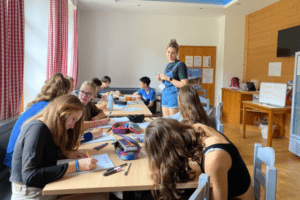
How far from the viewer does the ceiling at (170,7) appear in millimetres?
5379

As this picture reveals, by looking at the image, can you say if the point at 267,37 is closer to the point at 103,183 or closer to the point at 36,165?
the point at 103,183

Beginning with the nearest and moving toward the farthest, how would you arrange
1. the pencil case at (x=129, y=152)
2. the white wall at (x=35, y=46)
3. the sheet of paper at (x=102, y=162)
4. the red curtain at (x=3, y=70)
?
the sheet of paper at (x=102, y=162), the pencil case at (x=129, y=152), the red curtain at (x=3, y=70), the white wall at (x=35, y=46)

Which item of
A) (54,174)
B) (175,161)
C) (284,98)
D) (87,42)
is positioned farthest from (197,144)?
(87,42)

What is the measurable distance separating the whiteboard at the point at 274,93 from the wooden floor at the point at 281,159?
80 cm

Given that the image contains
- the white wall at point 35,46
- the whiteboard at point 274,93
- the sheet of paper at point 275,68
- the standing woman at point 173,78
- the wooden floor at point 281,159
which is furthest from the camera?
the sheet of paper at point 275,68

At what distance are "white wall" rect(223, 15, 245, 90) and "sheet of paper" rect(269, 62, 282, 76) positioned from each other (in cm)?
126

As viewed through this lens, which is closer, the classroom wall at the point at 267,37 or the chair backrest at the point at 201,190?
the chair backrest at the point at 201,190

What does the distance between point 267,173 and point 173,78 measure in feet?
6.89

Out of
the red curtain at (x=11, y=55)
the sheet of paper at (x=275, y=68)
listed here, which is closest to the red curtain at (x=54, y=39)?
the red curtain at (x=11, y=55)

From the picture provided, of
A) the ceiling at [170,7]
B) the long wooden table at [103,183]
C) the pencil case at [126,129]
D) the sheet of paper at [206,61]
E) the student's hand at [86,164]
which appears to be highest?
the ceiling at [170,7]

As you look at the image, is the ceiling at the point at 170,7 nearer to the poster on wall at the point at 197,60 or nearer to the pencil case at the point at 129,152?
the poster on wall at the point at 197,60

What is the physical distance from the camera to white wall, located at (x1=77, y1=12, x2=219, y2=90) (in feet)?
21.1

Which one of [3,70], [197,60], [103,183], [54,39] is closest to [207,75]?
[197,60]

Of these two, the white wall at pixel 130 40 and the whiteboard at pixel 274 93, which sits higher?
the white wall at pixel 130 40
